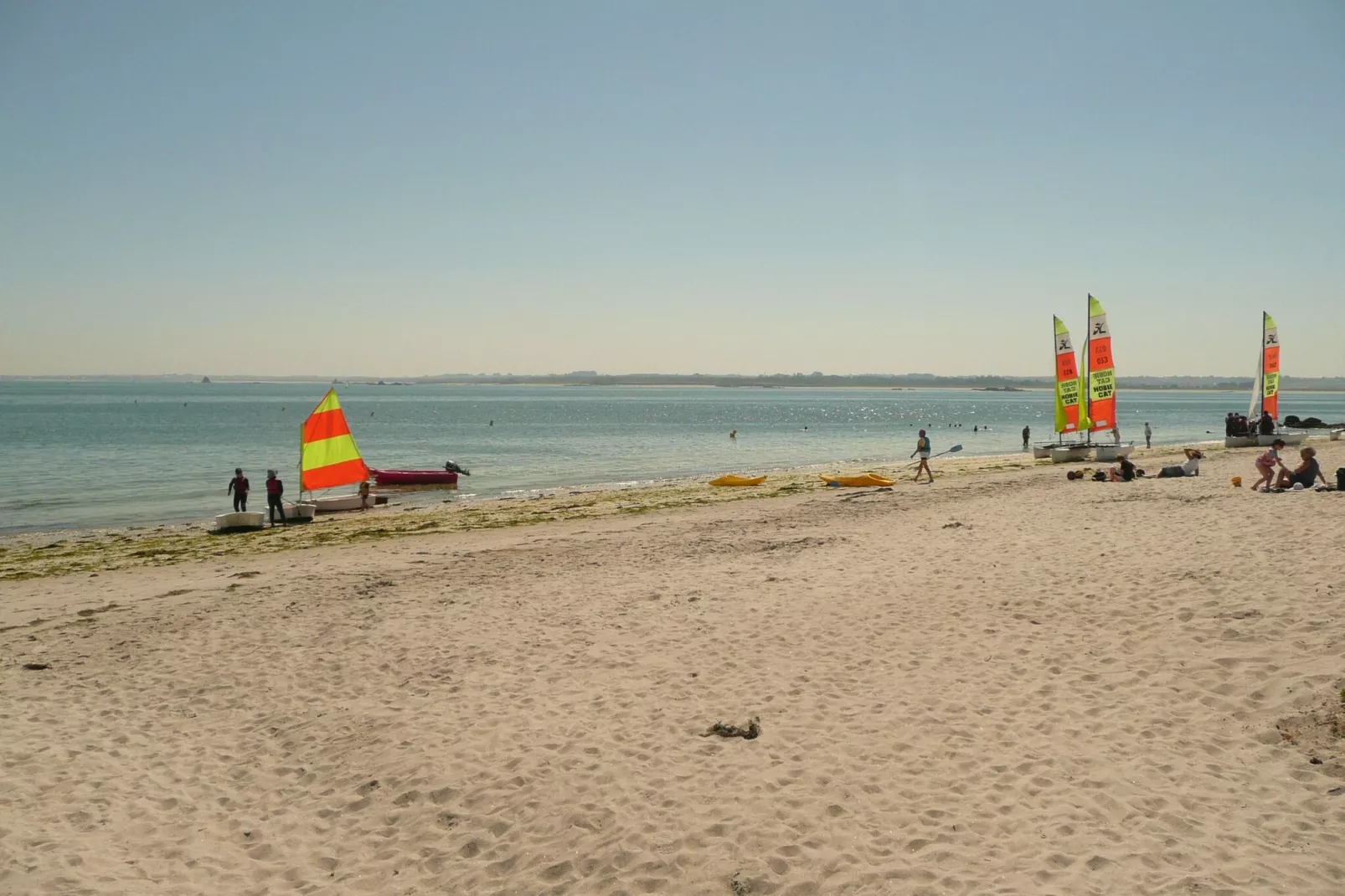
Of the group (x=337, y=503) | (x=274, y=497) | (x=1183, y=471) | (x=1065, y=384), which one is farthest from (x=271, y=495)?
(x=1065, y=384)

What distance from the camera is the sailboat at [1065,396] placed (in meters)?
31.1

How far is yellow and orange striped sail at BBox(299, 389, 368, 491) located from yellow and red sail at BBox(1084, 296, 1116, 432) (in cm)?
2572

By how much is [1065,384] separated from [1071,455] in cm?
273

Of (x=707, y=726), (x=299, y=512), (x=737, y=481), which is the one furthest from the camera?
(x=737, y=481)

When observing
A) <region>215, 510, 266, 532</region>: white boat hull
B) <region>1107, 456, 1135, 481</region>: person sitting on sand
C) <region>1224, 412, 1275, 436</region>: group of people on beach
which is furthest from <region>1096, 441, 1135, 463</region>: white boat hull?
<region>215, 510, 266, 532</region>: white boat hull

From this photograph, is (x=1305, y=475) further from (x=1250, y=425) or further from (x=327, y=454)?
(x=327, y=454)

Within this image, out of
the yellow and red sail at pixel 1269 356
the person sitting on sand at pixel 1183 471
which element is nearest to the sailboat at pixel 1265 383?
the yellow and red sail at pixel 1269 356

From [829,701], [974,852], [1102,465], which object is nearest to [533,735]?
[829,701]

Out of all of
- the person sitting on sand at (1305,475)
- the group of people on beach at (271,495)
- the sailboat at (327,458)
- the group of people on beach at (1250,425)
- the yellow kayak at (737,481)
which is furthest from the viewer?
the group of people on beach at (1250,425)

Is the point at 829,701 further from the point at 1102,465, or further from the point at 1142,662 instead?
the point at 1102,465

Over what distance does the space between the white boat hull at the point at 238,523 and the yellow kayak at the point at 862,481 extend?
1698 cm

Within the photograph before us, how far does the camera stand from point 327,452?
24.0m

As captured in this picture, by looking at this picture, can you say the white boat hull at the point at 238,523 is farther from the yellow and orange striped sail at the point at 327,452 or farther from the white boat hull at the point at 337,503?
the white boat hull at the point at 337,503

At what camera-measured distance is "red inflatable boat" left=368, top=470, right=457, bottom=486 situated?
31.5 metres
